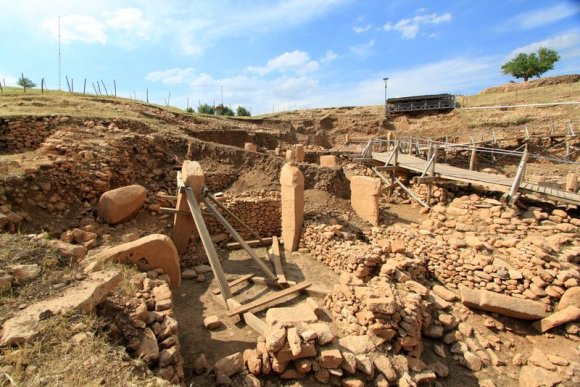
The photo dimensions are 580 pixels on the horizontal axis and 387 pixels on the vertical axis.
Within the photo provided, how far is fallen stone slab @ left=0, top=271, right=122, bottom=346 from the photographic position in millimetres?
2613

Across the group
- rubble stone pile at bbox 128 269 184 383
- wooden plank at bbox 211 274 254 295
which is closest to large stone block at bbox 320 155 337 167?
wooden plank at bbox 211 274 254 295

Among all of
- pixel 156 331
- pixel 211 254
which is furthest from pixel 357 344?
pixel 211 254

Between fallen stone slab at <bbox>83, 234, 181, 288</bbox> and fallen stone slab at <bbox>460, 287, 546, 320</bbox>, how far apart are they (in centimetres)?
606

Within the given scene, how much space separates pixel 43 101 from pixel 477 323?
17369mm

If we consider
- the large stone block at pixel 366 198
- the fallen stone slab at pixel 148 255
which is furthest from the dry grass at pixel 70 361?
the large stone block at pixel 366 198

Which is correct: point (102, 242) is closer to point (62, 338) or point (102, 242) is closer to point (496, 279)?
point (62, 338)

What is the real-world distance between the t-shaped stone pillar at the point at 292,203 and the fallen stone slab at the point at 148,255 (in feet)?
12.0

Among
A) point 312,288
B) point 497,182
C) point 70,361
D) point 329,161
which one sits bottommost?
point 312,288

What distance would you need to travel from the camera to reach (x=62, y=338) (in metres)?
2.73

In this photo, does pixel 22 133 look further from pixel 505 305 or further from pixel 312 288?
pixel 505 305

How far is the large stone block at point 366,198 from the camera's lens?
31.7 ft

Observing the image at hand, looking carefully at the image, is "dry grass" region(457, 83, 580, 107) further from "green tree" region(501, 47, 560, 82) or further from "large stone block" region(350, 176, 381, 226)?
"large stone block" region(350, 176, 381, 226)

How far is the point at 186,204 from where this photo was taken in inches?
295

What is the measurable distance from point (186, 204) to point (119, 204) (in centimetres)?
160
